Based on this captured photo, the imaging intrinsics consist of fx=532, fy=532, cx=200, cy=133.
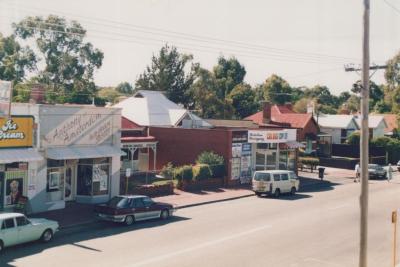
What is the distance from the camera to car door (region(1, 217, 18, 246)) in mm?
19375

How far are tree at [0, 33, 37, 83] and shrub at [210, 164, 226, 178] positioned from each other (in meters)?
39.3

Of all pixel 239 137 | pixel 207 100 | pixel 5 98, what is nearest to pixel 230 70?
pixel 207 100

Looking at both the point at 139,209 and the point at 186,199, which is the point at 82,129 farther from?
the point at 186,199

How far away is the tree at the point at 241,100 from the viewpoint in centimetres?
9306

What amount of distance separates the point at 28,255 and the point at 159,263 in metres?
4.84

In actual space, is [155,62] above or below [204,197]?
above

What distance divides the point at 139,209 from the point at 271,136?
21.5 m

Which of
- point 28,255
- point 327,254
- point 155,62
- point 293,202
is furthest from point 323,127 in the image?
point 28,255

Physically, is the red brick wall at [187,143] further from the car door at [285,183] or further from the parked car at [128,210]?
the parked car at [128,210]

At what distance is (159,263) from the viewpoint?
727 inches

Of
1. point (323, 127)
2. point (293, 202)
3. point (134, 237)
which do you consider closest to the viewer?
point (134, 237)

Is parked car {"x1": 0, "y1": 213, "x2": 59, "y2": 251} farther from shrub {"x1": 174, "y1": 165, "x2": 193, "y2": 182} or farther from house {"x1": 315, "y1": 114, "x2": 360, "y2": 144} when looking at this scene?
house {"x1": 315, "y1": 114, "x2": 360, "y2": 144}

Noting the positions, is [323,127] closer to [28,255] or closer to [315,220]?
[315,220]

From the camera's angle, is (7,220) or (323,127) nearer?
(7,220)
